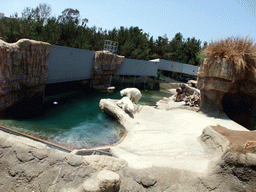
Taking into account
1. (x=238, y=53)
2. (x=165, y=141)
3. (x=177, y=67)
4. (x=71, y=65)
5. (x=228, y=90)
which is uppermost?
(x=238, y=53)

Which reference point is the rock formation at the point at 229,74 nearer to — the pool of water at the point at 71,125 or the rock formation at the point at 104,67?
the pool of water at the point at 71,125

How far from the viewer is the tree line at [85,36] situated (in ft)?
49.9

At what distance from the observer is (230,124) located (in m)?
7.68

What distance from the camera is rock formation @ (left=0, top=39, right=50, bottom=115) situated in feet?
23.6

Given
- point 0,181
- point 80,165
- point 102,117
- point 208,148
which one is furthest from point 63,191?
point 102,117

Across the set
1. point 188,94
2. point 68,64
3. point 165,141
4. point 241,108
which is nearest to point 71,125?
point 165,141

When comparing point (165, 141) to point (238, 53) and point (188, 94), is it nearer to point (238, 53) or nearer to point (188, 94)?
point (238, 53)

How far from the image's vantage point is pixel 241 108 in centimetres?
961

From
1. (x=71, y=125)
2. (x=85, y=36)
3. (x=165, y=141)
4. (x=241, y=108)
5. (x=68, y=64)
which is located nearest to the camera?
(x=165, y=141)

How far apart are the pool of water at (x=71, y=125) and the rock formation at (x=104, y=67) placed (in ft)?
15.8

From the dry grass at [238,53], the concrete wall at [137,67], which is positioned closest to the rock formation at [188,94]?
the dry grass at [238,53]

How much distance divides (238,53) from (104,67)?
9695 mm

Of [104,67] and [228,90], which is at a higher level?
[228,90]

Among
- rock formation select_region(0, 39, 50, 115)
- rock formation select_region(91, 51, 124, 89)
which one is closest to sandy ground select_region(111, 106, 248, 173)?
rock formation select_region(0, 39, 50, 115)
